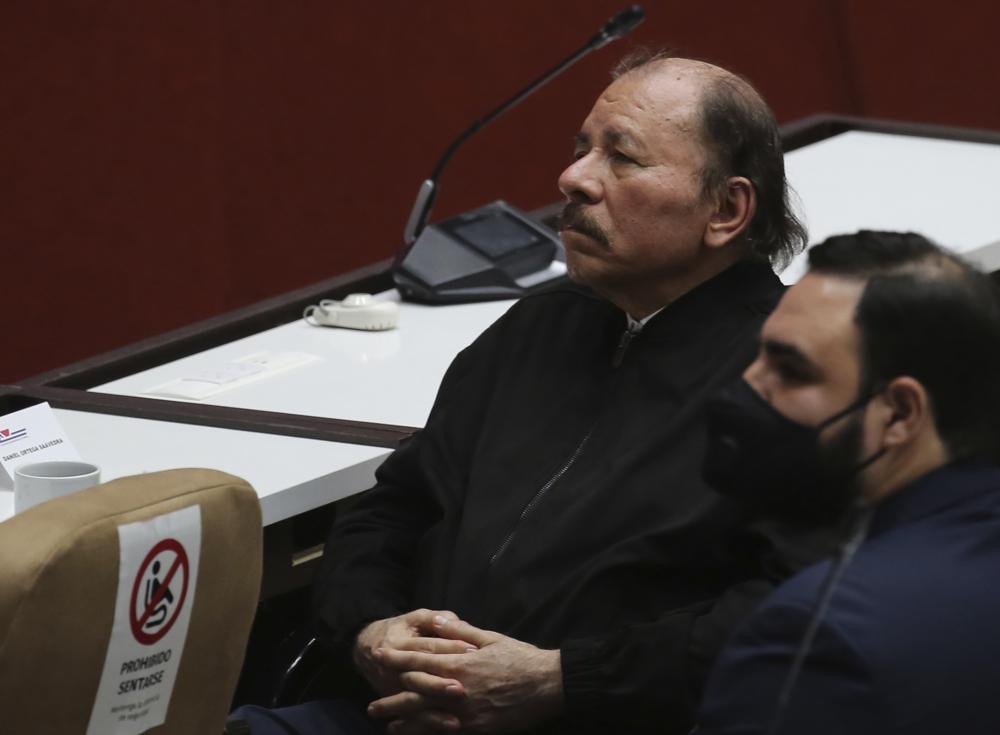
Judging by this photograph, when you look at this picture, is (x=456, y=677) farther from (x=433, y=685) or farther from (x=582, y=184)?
(x=582, y=184)

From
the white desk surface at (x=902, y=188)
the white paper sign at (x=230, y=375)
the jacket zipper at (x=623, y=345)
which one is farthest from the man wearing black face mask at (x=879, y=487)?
the white desk surface at (x=902, y=188)

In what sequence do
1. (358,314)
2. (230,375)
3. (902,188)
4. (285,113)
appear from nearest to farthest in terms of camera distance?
1. (230,375)
2. (358,314)
3. (902,188)
4. (285,113)

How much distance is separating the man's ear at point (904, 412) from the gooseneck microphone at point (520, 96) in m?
1.55

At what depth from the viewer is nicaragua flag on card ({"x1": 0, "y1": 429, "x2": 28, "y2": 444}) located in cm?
198

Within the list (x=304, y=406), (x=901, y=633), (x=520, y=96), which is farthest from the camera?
(x=520, y=96)

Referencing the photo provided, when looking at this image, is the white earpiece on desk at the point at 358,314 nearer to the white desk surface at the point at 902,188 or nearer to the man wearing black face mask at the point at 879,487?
the white desk surface at the point at 902,188

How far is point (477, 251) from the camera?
9.58ft

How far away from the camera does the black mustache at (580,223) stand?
1948 millimetres

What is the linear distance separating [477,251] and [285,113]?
1781 mm

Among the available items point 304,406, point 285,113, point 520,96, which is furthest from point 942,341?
point 285,113

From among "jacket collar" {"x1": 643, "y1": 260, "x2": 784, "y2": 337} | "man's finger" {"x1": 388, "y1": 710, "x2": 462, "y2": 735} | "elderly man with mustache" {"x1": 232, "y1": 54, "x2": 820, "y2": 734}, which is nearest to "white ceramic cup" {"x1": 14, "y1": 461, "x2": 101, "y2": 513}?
"elderly man with mustache" {"x1": 232, "y1": 54, "x2": 820, "y2": 734}

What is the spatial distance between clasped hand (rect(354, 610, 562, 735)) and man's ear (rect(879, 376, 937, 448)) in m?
0.58

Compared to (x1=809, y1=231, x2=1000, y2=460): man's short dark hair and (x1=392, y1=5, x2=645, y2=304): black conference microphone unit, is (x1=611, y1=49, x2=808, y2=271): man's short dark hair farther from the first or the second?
(x1=392, y1=5, x2=645, y2=304): black conference microphone unit

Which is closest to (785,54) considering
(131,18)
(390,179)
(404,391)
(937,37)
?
(937,37)
